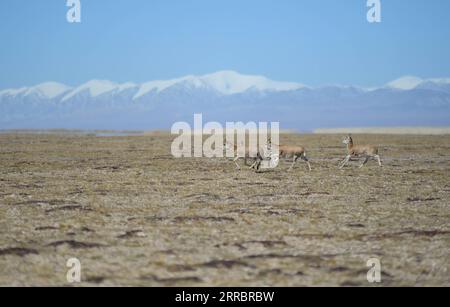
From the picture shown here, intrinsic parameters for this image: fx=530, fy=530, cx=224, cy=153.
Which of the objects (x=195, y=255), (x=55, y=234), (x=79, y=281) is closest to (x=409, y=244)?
(x=195, y=255)

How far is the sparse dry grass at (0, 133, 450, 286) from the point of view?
34.2ft

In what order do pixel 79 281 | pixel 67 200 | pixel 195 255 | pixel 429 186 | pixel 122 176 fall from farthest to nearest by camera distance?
pixel 122 176 < pixel 429 186 < pixel 67 200 < pixel 195 255 < pixel 79 281

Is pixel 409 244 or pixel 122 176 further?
pixel 122 176

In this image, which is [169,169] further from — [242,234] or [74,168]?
[242,234]

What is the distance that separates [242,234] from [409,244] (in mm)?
4116

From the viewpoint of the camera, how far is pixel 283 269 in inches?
417

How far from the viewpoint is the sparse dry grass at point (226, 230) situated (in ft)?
34.2

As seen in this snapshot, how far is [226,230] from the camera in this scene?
14320 mm

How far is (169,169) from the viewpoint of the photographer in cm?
3334

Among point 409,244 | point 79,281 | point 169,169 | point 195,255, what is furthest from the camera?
point 169,169
